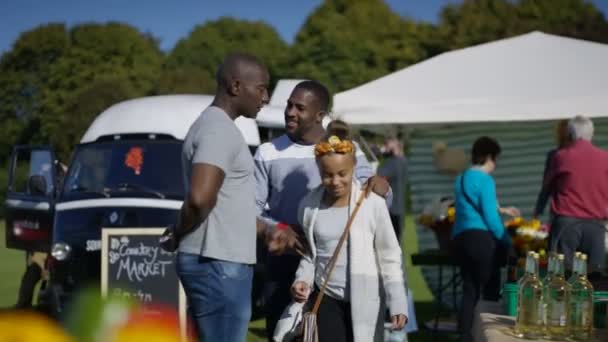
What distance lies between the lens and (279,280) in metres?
4.55

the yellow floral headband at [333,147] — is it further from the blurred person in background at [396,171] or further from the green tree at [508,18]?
the green tree at [508,18]

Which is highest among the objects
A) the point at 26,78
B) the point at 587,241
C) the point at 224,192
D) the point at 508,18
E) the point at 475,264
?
the point at 508,18

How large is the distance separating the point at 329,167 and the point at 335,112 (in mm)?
4417

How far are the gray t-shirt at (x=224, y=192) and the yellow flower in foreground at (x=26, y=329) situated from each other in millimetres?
2249

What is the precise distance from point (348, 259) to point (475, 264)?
145 inches

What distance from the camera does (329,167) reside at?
4031mm

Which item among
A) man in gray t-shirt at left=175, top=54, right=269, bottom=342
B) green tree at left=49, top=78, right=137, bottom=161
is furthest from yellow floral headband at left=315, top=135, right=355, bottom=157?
green tree at left=49, top=78, right=137, bottom=161

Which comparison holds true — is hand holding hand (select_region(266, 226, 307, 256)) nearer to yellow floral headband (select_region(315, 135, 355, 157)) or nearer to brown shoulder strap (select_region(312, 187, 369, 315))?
brown shoulder strap (select_region(312, 187, 369, 315))

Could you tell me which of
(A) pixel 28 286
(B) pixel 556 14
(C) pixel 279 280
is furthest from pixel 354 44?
(C) pixel 279 280

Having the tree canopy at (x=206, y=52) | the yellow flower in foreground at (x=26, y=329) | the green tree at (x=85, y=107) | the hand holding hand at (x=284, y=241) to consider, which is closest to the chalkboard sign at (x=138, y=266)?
the hand holding hand at (x=284, y=241)

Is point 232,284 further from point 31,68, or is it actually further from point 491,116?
point 31,68

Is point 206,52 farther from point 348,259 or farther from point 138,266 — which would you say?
point 348,259

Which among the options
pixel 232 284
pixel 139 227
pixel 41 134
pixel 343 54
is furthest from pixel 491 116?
pixel 343 54

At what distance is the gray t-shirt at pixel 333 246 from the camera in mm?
4105
